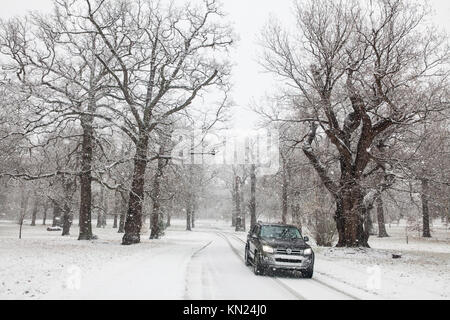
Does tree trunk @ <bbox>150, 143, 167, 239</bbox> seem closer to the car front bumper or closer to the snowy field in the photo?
the snowy field

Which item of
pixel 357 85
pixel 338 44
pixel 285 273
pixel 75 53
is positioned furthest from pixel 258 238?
pixel 75 53

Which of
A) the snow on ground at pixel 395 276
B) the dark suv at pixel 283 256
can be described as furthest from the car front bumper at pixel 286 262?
the snow on ground at pixel 395 276

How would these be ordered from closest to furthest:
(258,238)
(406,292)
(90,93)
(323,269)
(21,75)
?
(406,292)
(258,238)
(323,269)
(90,93)
(21,75)

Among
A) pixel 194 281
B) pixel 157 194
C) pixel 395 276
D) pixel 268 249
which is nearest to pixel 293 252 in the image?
pixel 268 249

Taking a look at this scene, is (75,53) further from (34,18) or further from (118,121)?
(118,121)

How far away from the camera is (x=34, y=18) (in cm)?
2292

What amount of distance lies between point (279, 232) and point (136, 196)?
11.4 meters

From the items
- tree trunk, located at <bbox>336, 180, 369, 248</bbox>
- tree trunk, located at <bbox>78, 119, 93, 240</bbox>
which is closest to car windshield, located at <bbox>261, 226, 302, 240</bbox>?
tree trunk, located at <bbox>336, 180, 369, 248</bbox>

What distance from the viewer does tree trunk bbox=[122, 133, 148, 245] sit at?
23.8m

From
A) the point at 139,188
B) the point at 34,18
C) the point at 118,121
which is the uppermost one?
the point at 34,18

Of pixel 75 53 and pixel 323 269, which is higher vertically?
pixel 75 53

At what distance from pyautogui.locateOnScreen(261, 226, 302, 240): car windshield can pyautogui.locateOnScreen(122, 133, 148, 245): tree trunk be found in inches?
419

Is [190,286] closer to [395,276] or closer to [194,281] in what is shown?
[194,281]

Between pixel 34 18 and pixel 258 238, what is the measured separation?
1802 centimetres
